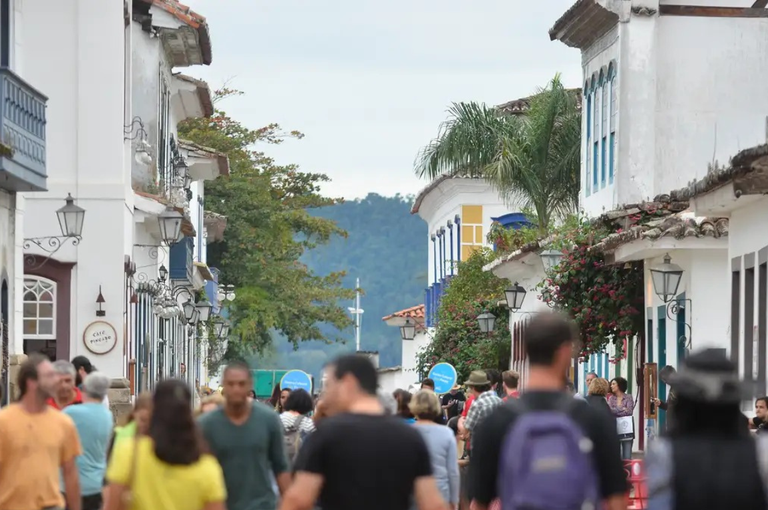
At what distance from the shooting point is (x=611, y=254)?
29438mm

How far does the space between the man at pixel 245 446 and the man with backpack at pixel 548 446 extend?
320cm

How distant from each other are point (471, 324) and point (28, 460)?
35.8 meters

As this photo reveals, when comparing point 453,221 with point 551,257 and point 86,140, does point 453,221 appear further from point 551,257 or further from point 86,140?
point 86,140

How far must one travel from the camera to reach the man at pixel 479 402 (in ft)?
57.3

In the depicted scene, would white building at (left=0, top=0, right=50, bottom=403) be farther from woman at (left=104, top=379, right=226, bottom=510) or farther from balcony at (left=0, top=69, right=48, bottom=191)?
woman at (left=104, top=379, right=226, bottom=510)

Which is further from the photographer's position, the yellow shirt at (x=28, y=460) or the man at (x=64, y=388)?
the man at (x=64, y=388)

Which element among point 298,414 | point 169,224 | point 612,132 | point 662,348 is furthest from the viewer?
point 612,132

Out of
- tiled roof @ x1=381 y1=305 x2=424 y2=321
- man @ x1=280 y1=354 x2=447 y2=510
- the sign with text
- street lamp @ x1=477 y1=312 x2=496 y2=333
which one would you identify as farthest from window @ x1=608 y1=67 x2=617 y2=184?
tiled roof @ x1=381 y1=305 x2=424 y2=321

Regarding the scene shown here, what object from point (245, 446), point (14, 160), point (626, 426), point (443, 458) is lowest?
point (626, 426)

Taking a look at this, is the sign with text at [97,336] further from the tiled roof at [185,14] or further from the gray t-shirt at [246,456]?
the gray t-shirt at [246,456]

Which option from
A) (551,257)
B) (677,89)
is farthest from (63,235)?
(677,89)

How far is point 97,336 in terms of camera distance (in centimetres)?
2988

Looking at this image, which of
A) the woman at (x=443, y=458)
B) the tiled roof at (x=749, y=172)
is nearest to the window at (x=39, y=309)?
the tiled roof at (x=749, y=172)

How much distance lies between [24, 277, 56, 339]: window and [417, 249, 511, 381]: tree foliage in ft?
54.6
